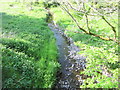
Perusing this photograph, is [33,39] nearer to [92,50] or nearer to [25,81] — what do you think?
[25,81]

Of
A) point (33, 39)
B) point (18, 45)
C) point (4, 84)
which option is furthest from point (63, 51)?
point (4, 84)

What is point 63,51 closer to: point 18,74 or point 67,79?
point 67,79

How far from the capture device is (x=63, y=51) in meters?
13.5

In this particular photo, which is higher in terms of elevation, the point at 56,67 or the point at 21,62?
the point at 21,62

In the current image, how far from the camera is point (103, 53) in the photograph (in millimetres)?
4988

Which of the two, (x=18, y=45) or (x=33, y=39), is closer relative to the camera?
(x=18, y=45)

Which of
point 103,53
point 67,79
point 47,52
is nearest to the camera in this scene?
point 103,53

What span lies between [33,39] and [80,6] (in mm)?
11134

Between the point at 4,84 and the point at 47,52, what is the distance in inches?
226

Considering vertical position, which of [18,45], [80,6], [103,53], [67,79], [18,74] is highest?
[80,6]

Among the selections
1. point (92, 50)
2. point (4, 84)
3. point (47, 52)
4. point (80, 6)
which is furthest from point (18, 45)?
point (80, 6)

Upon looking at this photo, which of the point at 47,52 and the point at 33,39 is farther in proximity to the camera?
the point at 33,39

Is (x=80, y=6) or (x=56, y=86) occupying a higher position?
(x=80, y=6)

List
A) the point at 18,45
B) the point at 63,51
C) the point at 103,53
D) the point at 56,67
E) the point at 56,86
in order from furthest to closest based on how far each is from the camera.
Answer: the point at 63,51, the point at 18,45, the point at 56,67, the point at 56,86, the point at 103,53
